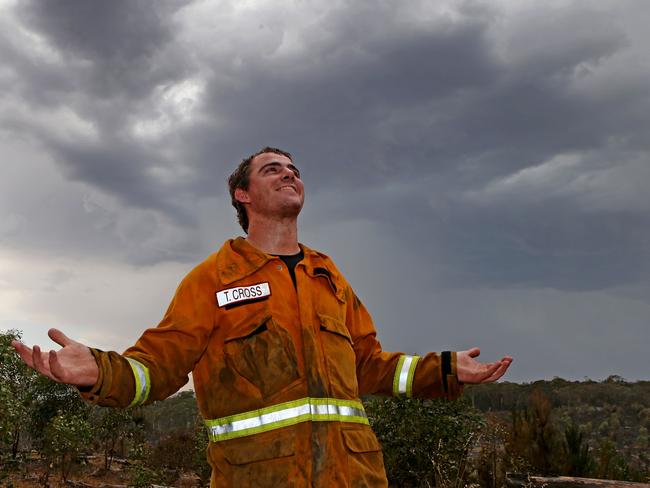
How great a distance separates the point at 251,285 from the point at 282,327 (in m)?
0.34

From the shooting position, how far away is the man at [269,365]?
3332 millimetres

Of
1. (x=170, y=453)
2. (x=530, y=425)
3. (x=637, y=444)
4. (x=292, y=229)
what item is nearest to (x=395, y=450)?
(x=530, y=425)

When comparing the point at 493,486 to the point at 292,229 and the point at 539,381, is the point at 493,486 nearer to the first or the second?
the point at 292,229

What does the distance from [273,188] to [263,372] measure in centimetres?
134

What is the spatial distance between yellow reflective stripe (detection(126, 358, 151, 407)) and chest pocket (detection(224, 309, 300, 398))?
0.45 m

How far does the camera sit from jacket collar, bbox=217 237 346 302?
12.6 ft

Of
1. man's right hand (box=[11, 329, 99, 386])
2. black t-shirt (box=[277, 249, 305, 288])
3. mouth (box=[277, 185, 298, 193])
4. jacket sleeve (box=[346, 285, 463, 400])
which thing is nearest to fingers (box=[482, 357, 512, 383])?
jacket sleeve (box=[346, 285, 463, 400])

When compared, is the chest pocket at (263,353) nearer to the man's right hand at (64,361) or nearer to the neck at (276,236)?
the neck at (276,236)

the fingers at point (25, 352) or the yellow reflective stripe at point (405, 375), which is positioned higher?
the fingers at point (25, 352)

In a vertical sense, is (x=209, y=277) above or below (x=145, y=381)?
above

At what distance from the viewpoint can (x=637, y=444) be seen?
99.8ft

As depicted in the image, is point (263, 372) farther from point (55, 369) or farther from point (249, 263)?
point (55, 369)

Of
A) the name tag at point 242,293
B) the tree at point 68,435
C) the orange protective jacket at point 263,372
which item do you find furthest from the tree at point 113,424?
the name tag at point 242,293

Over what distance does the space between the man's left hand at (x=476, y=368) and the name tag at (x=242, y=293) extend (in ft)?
4.35
